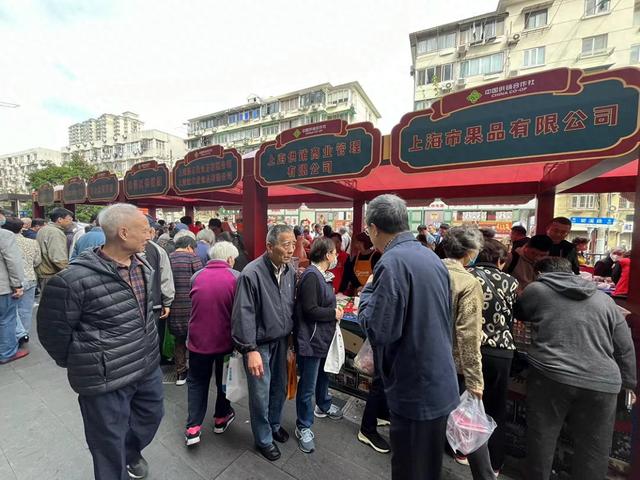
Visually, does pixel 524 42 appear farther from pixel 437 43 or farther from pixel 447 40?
pixel 437 43

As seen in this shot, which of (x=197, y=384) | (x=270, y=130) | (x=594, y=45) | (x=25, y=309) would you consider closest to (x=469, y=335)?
(x=197, y=384)

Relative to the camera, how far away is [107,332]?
1.55 metres

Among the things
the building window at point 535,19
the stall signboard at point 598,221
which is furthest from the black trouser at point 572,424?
the building window at point 535,19

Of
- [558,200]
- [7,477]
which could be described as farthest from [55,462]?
[558,200]

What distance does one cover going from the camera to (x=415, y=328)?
1.35m

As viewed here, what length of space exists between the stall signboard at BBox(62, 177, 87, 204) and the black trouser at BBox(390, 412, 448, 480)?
9.11 meters

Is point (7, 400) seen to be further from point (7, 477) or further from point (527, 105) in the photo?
point (527, 105)

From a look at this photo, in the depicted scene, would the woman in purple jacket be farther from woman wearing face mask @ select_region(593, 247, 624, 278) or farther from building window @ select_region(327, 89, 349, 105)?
building window @ select_region(327, 89, 349, 105)

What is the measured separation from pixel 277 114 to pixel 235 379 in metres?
34.7

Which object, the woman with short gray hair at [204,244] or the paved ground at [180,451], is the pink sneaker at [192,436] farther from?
the woman with short gray hair at [204,244]

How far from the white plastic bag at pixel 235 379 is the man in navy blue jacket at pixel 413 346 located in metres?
1.22

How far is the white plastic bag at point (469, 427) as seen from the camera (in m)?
1.66

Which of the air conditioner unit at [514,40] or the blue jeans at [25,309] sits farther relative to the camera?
the air conditioner unit at [514,40]

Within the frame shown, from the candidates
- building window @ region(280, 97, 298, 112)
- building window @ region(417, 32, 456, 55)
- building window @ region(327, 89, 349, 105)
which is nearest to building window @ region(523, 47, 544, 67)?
building window @ region(417, 32, 456, 55)
